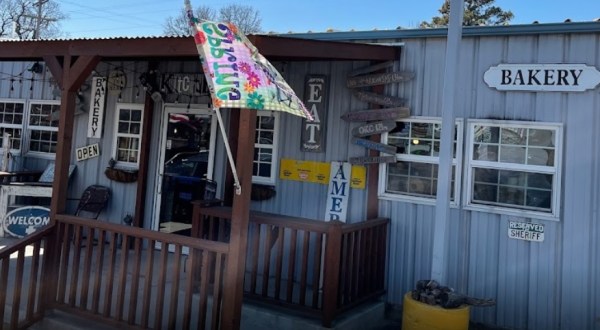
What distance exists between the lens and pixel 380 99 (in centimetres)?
528

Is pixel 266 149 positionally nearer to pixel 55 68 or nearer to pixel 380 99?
pixel 380 99

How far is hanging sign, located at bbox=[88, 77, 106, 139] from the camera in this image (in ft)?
A: 23.8

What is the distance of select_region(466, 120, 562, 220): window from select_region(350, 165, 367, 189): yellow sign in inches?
42.9

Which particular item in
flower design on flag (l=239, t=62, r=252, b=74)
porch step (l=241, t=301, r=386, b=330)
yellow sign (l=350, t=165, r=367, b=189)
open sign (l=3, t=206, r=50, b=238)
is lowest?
porch step (l=241, t=301, r=386, b=330)

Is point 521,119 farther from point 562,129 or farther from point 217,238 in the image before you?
point 217,238

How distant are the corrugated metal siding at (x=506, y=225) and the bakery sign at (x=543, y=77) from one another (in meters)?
0.06

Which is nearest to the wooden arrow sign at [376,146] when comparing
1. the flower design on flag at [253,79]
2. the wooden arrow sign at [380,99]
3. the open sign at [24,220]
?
the wooden arrow sign at [380,99]

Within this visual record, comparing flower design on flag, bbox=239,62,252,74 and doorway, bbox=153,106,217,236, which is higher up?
flower design on flag, bbox=239,62,252,74

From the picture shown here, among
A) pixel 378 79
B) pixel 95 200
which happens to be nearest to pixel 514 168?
pixel 378 79

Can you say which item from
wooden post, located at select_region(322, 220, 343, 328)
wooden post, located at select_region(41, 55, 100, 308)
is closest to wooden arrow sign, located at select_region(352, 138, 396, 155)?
wooden post, located at select_region(322, 220, 343, 328)

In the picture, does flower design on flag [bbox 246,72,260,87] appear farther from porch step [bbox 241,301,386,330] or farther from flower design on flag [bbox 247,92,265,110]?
porch step [bbox 241,301,386,330]

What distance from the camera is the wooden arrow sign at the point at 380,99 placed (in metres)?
5.21

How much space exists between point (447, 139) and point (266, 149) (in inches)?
101

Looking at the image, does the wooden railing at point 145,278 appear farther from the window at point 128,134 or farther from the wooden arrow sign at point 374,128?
the window at point 128,134
